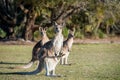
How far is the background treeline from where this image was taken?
22844 mm

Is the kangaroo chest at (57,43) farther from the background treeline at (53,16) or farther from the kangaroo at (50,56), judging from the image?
the background treeline at (53,16)

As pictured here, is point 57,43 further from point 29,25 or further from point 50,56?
point 29,25

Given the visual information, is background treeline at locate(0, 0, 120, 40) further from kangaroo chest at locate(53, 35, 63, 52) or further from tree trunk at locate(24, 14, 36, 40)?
kangaroo chest at locate(53, 35, 63, 52)

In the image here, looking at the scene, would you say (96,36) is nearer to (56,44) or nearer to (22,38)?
(22,38)

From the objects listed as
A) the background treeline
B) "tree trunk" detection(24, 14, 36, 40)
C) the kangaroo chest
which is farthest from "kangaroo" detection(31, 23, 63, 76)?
"tree trunk" detection(24, 14, 36, 40)

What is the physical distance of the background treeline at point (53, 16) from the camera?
22.8 metres

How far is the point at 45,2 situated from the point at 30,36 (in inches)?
138

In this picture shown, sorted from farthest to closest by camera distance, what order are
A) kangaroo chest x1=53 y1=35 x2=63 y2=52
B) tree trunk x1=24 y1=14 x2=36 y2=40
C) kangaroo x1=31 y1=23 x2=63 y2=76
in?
tree trunk x1=24 y1=14 x2=36 y2=40 < kangaroo chest x1=53 y1=35 x2=63 y2=52 < kangaroo x1=31 y1=23 x2=63 y2=76

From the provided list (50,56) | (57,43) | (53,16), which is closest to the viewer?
(50,56)

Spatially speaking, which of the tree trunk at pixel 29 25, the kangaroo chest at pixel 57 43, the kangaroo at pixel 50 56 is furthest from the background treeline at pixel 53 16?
the kangaroo at pixel 50 56

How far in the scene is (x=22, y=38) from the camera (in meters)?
24.7

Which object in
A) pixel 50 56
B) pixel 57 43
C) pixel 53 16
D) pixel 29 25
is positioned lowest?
pixel 29 25

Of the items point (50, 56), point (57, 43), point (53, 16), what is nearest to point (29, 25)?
point (53, 16)

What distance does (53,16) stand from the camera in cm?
2431
